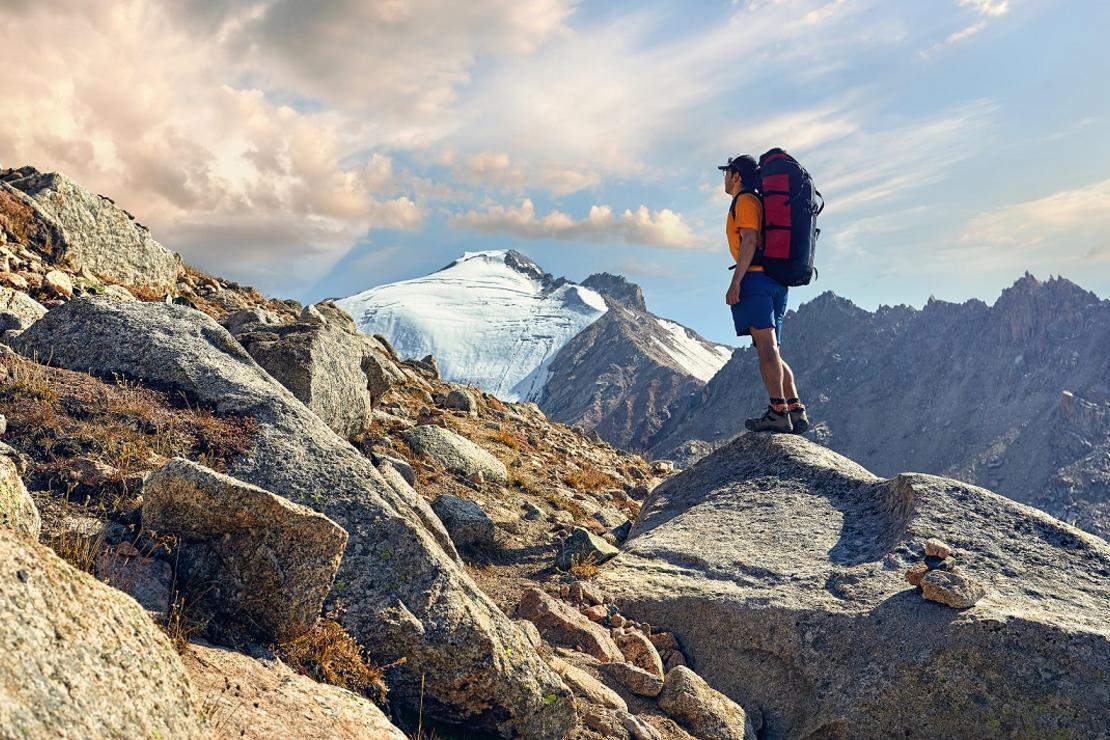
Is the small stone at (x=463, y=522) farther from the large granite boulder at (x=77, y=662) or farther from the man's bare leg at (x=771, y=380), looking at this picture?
the large granite boulder at (x=77, y=662)

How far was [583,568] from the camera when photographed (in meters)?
9.42

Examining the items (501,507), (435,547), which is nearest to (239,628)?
(435,547)

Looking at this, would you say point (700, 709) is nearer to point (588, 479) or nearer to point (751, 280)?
point (751, 280)

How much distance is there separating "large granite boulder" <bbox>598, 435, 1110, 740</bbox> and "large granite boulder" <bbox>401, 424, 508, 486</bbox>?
3285mm

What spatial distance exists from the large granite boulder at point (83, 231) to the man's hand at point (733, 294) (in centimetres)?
1273

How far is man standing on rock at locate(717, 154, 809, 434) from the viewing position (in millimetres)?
10781

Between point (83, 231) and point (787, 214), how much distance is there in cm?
1427

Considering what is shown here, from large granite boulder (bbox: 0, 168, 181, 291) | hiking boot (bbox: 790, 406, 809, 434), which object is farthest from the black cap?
large granite boulder (bbox: 0, 168, 181, 291)

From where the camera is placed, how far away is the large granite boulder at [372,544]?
5.45 metres

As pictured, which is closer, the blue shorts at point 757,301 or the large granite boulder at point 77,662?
the large granite boulder at point 77,662

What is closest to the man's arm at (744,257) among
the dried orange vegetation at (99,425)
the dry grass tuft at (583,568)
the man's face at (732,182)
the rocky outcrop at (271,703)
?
the man's face at (732,182)

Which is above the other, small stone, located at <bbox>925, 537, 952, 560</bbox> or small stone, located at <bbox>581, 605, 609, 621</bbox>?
small stone, located at <bbox>925, 537, 952, 560</bbox>

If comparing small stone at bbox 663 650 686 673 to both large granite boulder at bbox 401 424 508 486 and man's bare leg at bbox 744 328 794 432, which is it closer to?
man's bare leg at bbox 744 328 794 432

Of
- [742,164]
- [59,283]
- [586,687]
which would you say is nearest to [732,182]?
[742,164]
